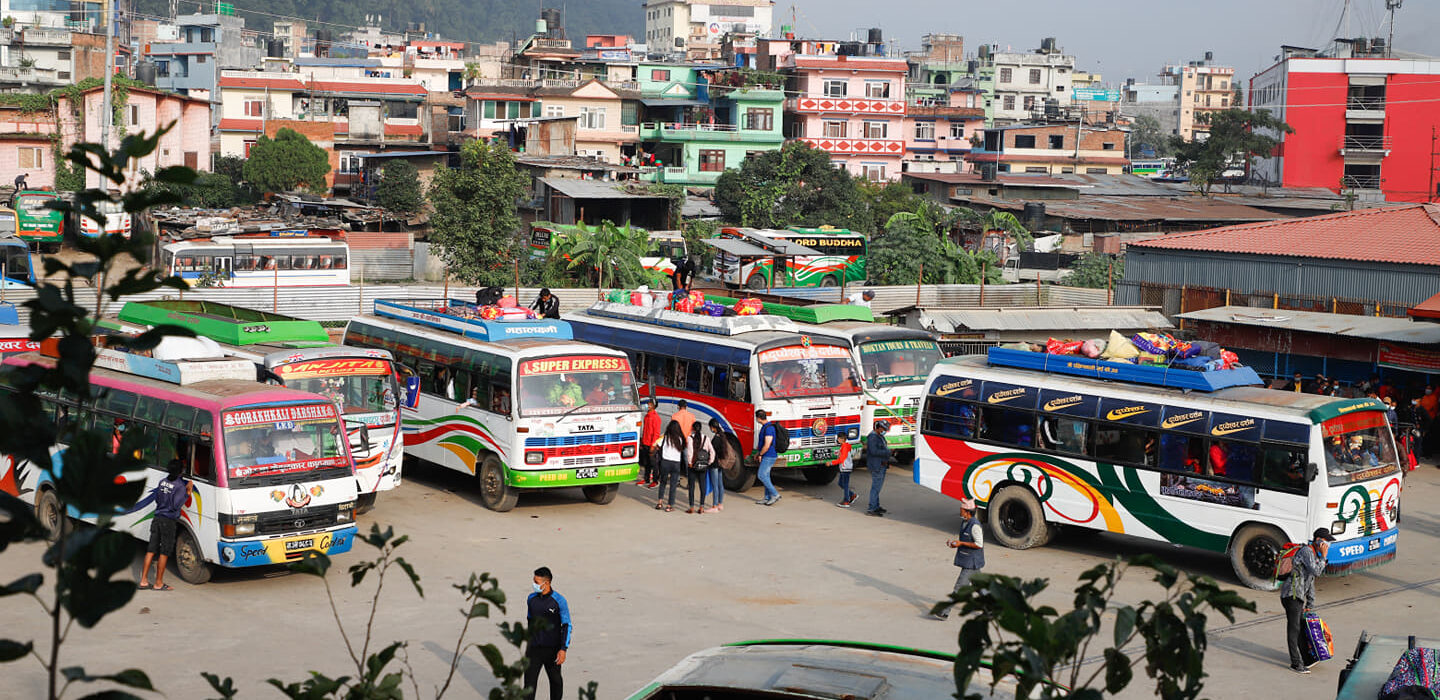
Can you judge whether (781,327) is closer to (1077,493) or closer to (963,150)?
(1077,493)

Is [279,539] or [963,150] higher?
[963,150]

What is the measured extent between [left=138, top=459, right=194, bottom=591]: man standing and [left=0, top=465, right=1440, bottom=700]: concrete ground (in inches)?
16.4

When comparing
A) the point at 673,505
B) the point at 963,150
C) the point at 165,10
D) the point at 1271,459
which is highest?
the point at 165,10

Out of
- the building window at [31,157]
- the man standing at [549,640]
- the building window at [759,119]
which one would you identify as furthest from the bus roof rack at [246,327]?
the building window at [759,119]

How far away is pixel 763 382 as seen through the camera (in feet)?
63.5

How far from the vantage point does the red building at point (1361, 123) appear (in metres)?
62.2

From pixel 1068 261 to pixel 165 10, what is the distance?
169 m

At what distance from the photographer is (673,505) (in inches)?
749

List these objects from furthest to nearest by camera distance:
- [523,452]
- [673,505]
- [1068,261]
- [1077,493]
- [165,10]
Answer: [165,10]
[1068,261]
[673,505]
[523,452]
[1077,493]

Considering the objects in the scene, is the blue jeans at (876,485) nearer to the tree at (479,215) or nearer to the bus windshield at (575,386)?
the bus windshield at (575,386)

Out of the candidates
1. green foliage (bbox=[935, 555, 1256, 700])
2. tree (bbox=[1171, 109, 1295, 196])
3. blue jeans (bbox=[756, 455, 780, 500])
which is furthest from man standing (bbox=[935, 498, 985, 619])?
tree (bbox=[1171, 109, 1295, 196])

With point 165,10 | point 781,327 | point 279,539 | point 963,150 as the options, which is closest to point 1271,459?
point 781,327

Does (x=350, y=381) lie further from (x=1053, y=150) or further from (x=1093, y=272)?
(x=1053, y=150)

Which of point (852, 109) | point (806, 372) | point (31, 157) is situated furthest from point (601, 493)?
point (852, 109)
